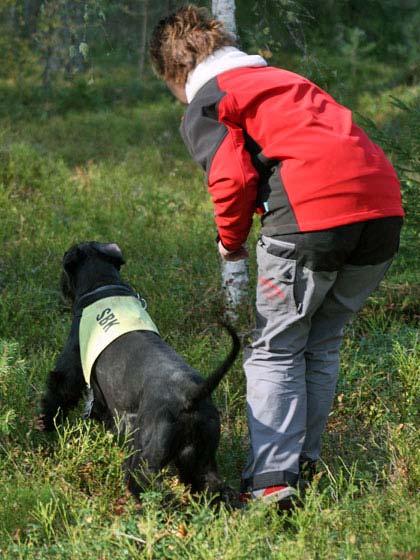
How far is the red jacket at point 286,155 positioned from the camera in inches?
125

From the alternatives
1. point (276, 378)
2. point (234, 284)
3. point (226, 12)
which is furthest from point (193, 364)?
point (226, 12)

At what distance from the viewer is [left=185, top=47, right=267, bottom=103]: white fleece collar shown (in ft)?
11.0

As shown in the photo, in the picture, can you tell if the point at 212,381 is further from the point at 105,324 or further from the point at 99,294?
the point at 99,294

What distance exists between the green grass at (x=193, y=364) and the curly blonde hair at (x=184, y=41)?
157cm

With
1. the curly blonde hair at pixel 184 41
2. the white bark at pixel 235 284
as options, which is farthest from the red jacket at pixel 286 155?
the white bark at pixel 235 284

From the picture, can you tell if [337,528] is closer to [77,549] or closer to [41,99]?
[77,549]

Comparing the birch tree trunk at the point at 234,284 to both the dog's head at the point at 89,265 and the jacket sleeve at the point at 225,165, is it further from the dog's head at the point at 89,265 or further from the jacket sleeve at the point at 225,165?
the jacket sleeve at the point at 225,165

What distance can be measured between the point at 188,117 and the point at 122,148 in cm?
770

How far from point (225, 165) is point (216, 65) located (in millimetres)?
487

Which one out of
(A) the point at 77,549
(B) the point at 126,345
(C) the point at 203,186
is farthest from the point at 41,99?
(A) the point at 77,549

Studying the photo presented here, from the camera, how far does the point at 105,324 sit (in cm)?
392

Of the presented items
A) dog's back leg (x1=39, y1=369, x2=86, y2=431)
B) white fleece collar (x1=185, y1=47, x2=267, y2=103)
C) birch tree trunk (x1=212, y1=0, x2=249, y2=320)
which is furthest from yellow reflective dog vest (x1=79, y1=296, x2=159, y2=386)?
birch tree trunk (x1=212, y1=0, x2=249, y2=320)

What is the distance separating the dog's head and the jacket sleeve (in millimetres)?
1250

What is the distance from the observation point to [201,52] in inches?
134
